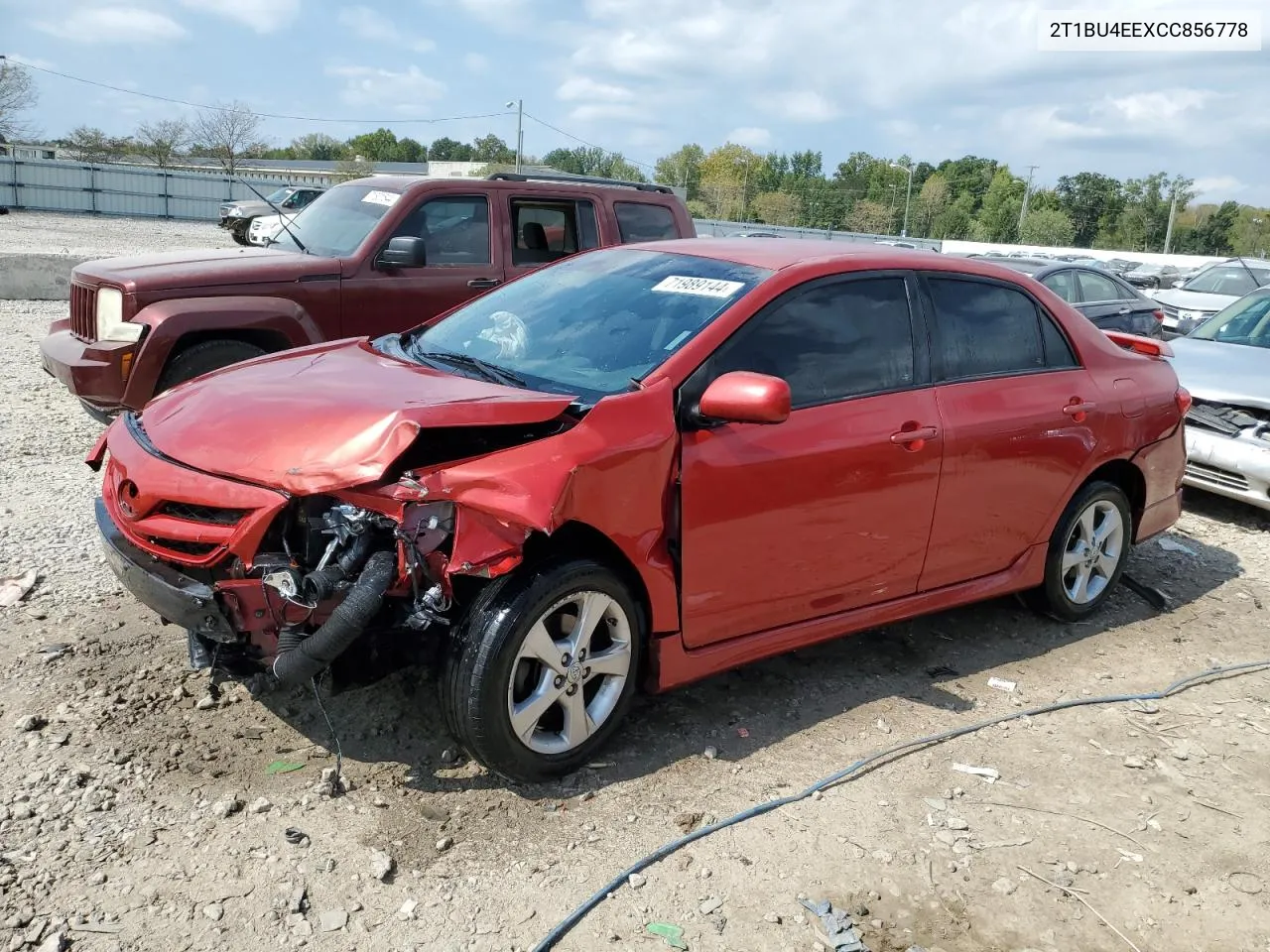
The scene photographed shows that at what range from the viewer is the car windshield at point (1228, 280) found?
16953mm

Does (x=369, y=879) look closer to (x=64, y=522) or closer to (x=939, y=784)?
(x=939, y=784)

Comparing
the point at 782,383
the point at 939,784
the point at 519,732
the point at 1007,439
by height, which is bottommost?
the point at 939,784

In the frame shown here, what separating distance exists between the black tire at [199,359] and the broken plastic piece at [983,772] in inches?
184

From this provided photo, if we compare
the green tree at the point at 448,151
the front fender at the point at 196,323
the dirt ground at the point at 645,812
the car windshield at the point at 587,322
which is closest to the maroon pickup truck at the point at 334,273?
the front fender at the point at 196,323

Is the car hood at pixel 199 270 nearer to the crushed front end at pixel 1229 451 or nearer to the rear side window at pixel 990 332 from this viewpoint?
the rear side window at pixel 990 332

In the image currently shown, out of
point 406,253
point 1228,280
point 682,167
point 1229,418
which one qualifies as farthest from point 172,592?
point 682,167

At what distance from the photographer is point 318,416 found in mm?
3293

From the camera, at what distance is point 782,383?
11.1 ft

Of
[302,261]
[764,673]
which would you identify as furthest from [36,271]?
[764,673]

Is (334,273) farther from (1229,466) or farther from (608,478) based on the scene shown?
(1229,466)

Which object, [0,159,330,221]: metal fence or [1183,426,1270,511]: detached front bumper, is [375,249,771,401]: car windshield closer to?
[1183,426,1270,511]: detached front bumper

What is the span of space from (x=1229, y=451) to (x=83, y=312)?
25.4ft

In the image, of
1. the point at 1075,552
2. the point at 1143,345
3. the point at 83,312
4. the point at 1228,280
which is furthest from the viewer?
the point at 1228,280

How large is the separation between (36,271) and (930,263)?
1370 centimetres
